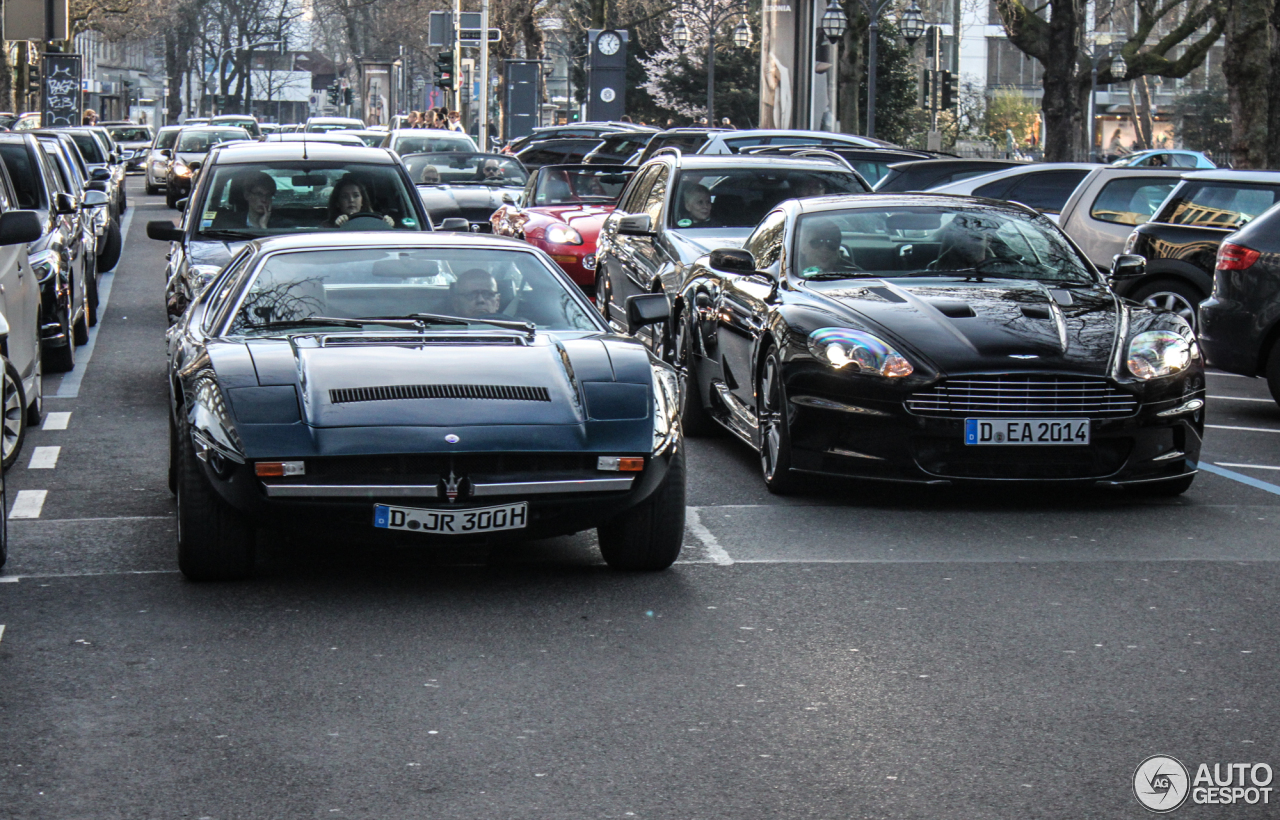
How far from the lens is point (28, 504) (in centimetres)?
852

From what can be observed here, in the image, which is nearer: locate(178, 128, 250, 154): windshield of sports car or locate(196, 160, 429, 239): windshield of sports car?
locate(196, 160, 429, 239): windshield of sports car

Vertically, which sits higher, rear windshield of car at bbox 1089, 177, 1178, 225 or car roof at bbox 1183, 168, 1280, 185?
car roof at bbox 1183, 168, 1280, 185

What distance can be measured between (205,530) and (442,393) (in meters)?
0.93

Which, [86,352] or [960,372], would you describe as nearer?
[960,372]

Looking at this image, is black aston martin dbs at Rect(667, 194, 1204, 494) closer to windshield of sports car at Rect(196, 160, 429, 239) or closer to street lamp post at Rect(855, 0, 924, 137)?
windshield of sports car at Rect(196, 160, 429, 239)

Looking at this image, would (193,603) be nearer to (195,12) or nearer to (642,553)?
(642,553)

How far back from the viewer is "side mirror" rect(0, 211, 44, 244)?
29.7 feet

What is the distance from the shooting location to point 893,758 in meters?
4.71

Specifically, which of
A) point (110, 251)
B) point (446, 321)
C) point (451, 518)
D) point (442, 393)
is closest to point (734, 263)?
point (446, 321)

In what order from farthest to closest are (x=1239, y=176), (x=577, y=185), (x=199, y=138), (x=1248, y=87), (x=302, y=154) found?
(x=199, y=138)
(x=1248, y=87)
(x=577, y=185)
(x=1239, y=176)
(x=302, y=154)

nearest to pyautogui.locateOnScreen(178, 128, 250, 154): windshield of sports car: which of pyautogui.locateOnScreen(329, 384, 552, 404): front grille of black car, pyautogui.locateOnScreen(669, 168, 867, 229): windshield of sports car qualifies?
pyautogui.locateOnScreen(669, 168, 867, 229): windshield of sports car

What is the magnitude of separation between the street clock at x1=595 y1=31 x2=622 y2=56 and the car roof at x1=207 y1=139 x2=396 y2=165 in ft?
132

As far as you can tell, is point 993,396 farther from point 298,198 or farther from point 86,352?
point 86,352

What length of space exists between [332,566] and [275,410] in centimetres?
90
